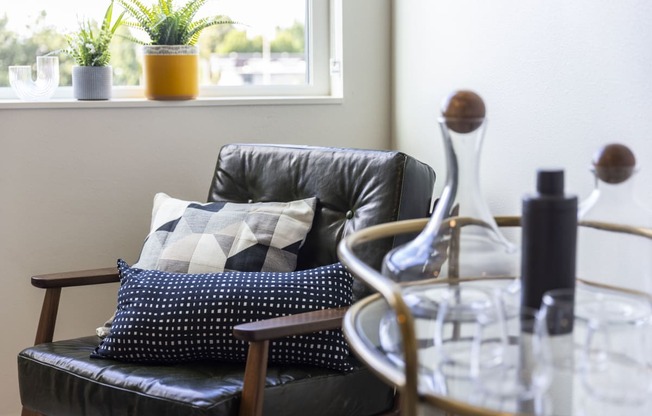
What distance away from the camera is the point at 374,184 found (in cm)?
204

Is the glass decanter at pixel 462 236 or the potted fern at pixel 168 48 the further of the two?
the potted fern at pixel 168 48

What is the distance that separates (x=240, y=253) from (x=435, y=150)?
0.64 m

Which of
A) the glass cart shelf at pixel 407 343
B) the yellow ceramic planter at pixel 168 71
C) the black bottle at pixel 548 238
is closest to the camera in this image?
the glass cart shelf at pixel 407 343

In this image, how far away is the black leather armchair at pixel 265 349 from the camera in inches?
64.0

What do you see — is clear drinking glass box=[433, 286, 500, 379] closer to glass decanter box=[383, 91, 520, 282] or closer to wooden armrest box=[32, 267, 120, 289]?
glass decanter box=[383, 91, 520, 282]

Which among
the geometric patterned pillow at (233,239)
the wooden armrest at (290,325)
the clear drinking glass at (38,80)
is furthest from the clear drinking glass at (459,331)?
the clear drinking glass at (38,80)

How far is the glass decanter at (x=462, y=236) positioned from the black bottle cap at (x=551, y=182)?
0.36 ft

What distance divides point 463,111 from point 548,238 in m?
0.17

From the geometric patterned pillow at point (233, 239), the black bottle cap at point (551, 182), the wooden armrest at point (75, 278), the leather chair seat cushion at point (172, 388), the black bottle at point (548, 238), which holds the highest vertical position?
the black bottle cap at point (551, 182)

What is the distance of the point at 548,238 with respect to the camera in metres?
0.91

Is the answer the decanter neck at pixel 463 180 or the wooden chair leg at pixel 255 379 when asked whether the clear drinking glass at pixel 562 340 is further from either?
the wooden chair leg at pixel 255 379

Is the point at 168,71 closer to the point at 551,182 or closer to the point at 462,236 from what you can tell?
the point at 462,236

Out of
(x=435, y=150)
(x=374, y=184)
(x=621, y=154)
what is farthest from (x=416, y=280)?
(x=435, y=150)

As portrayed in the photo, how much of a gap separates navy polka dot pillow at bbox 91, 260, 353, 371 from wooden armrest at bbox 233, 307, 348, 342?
0.09 metres
